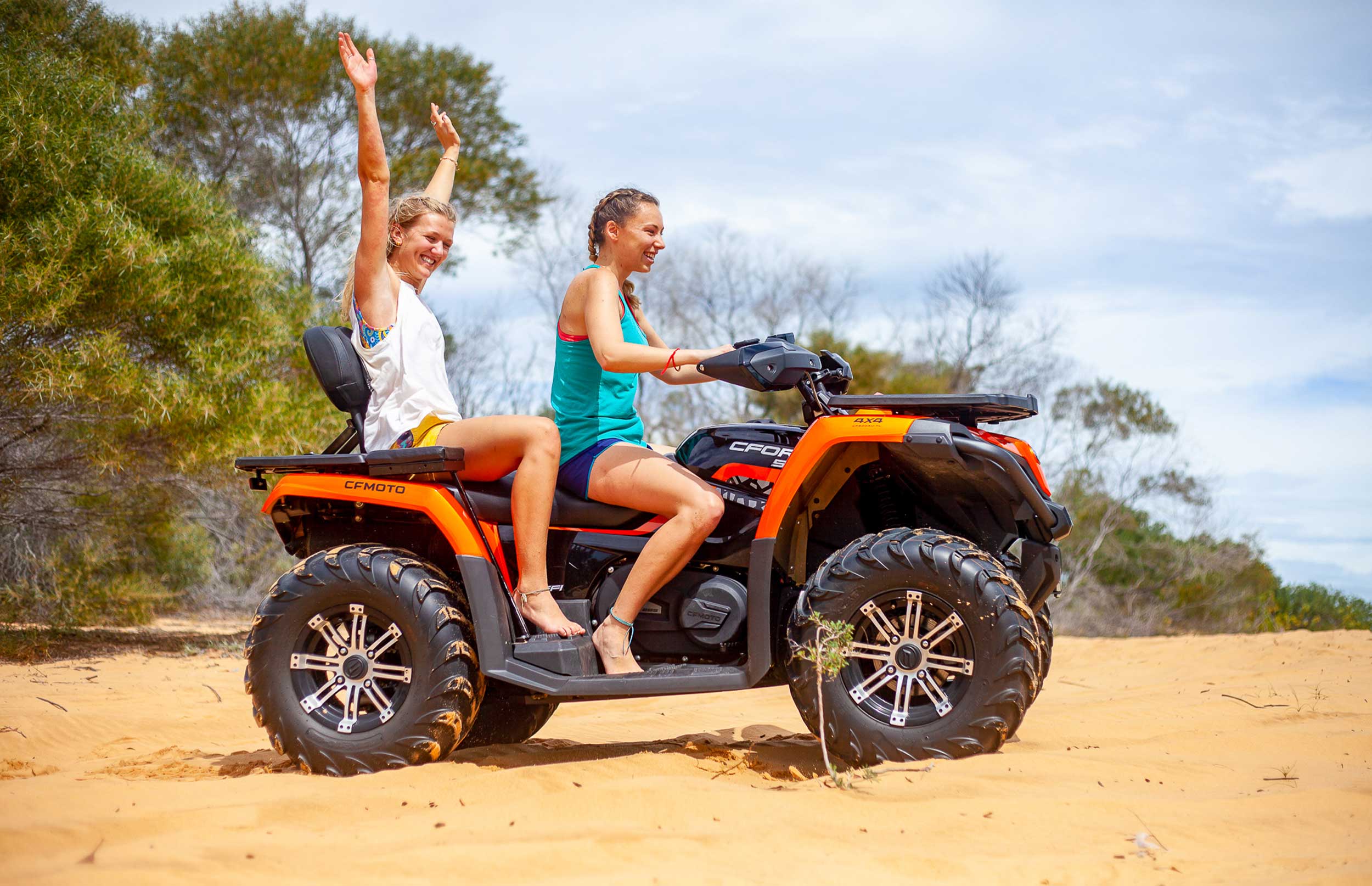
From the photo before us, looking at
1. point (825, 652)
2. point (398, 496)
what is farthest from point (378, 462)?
point (825, 652)

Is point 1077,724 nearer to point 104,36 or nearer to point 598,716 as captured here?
point 598,716

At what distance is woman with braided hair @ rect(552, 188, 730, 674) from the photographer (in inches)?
158

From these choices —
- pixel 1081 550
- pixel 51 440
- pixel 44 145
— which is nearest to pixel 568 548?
pixel 44 145

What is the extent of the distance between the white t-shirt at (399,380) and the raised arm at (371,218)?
2.4 inches

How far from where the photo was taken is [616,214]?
4.38 meters

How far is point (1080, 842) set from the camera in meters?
2.91

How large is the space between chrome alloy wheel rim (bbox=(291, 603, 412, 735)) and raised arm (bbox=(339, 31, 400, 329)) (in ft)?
3.70

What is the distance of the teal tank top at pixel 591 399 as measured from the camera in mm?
4309

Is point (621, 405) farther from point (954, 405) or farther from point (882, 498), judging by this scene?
point (954, 405)

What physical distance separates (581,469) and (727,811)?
4.95ft

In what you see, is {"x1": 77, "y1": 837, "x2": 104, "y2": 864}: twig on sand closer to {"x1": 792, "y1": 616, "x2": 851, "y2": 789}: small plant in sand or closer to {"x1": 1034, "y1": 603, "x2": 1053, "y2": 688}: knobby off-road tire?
{"x1": 792, "y1": 616, "x2": 851, "y2": 789}: small plant in sand

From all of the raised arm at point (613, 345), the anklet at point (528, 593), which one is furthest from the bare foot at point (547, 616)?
the raised arm at point (613, 345)

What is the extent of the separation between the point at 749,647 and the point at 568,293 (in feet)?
5.01

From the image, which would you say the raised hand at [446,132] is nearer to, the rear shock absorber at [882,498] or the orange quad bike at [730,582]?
the orange quad bike at [730,582]
